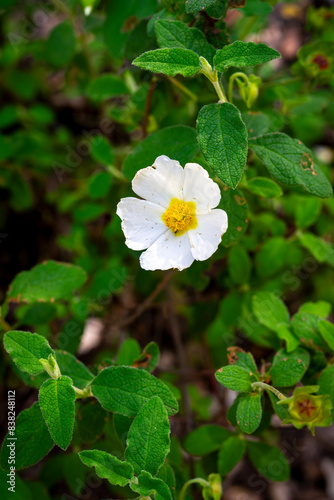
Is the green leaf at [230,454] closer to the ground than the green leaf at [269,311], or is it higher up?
closer to the ground

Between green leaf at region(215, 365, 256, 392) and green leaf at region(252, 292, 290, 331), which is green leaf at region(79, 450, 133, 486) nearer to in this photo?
green leaf at region(215, 365, 256, 392)

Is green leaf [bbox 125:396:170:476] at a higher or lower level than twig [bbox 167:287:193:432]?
higher

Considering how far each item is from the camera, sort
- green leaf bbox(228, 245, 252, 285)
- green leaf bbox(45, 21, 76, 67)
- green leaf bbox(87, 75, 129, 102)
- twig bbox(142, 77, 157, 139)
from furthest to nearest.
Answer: green leaf bbox(45, 21, 76, 67) → green leaf bbox(87, 75, 129, 102) → green leaf bbox(228, 245, 252, 285) → twig bbox(142, 77, 157, 139)

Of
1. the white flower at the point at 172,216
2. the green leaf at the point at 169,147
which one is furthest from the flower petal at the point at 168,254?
the green leaf at the point at 169,147

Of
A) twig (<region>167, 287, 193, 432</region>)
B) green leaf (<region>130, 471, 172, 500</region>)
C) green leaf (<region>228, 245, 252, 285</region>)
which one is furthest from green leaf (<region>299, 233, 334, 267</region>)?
green leaf (<region>130, 471, 172, 500</region>)

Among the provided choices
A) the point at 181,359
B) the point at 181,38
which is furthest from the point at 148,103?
the point at 181,359

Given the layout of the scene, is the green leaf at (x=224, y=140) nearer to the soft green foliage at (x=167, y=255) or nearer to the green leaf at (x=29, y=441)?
the soft green foliage at (x=167, y=255)
